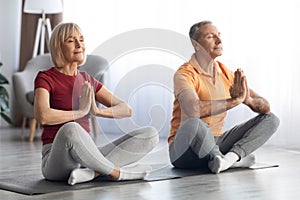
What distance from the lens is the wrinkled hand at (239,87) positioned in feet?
9.87

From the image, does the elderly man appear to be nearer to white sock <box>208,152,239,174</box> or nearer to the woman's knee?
white sock <box>208,152,239,174</box>

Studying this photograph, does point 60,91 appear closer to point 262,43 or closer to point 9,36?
point 262,43

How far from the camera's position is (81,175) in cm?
279

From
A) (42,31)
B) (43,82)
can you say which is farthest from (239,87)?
(42,31)

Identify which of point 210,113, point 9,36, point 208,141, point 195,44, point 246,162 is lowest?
point 9,36

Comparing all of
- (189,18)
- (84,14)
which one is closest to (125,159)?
(189,18)

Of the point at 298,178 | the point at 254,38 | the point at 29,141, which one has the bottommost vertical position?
the point at 29,141

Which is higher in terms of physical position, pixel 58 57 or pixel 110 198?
A: pixel 58 57

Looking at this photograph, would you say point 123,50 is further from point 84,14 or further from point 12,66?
point 12,66

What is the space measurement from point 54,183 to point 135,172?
366mm

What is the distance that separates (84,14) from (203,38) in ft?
10.8

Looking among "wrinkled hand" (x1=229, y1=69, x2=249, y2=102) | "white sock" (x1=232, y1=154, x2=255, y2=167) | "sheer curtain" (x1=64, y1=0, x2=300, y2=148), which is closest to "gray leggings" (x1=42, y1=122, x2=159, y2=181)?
"wrinkled hand" (x1=229, y1=69, x2=249, y2=102)

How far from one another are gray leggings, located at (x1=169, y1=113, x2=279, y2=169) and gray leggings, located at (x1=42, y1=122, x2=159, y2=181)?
0.22 metres

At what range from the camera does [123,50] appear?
2723mm
